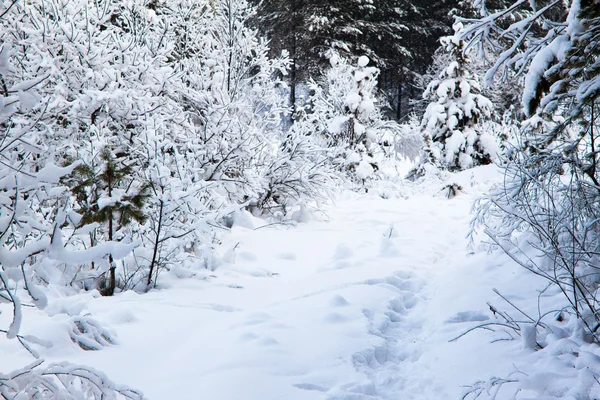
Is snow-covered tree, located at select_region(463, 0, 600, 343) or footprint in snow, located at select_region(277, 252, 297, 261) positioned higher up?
snow-covered tree, located at select_region(463, 0, 600, 343)

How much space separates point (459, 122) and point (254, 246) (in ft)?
32.4

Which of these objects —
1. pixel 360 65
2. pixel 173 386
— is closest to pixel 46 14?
pixel 173 386

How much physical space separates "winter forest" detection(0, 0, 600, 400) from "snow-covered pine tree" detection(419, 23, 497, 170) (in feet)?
15.0

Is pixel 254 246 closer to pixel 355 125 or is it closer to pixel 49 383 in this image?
pixel 49 383

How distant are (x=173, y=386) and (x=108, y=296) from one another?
1569mm

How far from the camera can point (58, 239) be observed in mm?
1369

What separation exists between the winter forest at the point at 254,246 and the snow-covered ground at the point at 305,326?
0.06 ft

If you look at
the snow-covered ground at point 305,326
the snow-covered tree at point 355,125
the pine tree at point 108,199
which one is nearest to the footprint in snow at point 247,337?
the snow-covered ground at point 305,326

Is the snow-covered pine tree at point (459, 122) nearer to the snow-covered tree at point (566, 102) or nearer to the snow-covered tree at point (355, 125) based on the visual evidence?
the snow-covered tree at point (355, 125)

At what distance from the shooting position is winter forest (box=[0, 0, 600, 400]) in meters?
2.21

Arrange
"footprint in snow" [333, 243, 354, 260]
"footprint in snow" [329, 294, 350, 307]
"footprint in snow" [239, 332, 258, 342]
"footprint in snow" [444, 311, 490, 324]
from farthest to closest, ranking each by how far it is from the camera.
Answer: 1. "footprint in snow" [333, 243, 354, 260]
2. "footprint in snow" [329, 294, 350, 307]
3. "footprint in snow" [444, 311, 490, 324]
4. "footprint in snow" [239, 332, 258, 342]

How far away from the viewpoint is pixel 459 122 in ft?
42.9

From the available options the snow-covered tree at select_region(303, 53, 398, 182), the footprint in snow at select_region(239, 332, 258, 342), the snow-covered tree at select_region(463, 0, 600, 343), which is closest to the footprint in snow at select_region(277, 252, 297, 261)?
the footprint in snow at select_region(239, 332, 258, 342)

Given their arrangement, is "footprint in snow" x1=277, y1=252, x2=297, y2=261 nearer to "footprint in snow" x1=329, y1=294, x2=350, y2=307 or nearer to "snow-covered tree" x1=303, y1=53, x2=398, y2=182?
"footprint in snow" x1=329, y1=294, x2=350, y2=307
